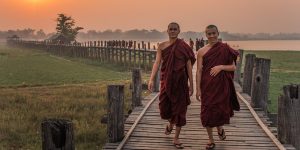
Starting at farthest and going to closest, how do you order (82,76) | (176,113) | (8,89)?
(82,76) < (8,89) < (176,113)

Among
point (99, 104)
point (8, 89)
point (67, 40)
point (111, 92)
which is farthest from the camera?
point (67, 40)

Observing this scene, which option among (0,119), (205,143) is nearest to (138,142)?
(205,143)

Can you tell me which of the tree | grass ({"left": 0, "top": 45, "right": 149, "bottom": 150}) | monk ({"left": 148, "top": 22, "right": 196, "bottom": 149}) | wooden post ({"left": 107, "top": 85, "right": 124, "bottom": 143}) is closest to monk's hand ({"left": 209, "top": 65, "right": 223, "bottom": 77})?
monk ({"left": 148, "top": 22, "right": 196, "bottom": 149})

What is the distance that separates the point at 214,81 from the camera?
20.1 ft

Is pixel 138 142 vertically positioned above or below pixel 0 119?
above

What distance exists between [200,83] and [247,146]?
1.11 m

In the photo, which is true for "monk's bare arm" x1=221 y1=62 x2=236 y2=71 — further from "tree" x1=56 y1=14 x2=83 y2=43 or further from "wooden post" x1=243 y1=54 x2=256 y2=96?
"tree" x1=56 y1=14 x2=83 y2=43

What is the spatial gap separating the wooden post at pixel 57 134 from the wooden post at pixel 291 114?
3.70 meters

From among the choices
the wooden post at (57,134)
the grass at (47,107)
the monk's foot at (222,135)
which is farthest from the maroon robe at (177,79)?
the grass at (47,107)

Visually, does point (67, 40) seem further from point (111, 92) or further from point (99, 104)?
point (111, 92)

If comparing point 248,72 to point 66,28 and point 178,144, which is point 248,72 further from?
point 66,28

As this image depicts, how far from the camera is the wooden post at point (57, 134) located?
3547 millimetres

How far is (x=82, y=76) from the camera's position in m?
23.6

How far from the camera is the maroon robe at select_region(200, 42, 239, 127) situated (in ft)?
20.1
